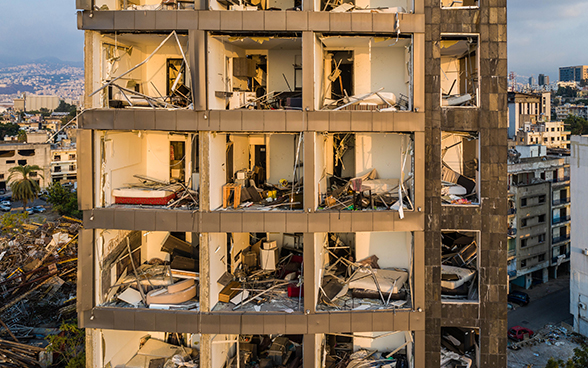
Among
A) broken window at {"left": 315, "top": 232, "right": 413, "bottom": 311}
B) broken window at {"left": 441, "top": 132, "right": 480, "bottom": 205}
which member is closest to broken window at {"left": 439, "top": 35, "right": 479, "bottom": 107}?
broken window at {"left": 441, "top": 132, "right": 480, "bottom": 205}

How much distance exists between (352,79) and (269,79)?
12.6ft

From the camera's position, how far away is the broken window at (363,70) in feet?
51.4

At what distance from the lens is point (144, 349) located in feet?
54.1

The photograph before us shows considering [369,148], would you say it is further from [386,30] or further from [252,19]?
[252,19]

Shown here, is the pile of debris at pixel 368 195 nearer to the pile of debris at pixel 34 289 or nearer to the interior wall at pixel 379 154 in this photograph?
the interior wall at pixel 379 154

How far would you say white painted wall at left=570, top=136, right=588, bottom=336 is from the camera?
36.4 metres

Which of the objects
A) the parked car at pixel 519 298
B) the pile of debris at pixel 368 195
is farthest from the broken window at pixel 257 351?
the parked car at pixel 519 298

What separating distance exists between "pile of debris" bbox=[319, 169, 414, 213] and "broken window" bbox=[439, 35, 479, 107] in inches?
145

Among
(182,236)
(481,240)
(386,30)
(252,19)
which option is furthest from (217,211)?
(481,240)

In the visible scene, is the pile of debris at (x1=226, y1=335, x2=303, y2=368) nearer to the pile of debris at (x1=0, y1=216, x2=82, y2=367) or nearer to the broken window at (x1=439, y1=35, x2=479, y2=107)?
the broken window at (x1=439, y1=35, x2=479, y2=107)

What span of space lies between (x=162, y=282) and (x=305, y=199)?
6.76 m

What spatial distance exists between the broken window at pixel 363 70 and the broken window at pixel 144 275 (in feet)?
27.4

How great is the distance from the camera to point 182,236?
17531 mm

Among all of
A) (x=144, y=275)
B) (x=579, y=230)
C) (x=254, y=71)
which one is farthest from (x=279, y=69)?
(x=579, y=230)
